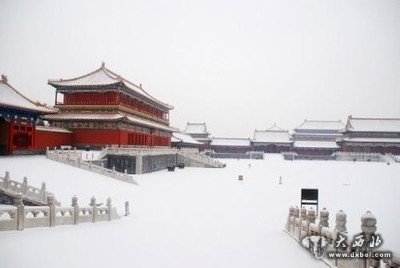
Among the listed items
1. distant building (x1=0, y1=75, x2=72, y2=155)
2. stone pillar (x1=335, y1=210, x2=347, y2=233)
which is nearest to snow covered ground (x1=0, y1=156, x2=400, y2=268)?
stone pillar (x1=335, y1=210, x2=347, y2=233)

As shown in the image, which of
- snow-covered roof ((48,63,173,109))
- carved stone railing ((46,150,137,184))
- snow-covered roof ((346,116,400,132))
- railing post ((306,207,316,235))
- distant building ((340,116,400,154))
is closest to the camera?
railing post ((306,207,316,235))

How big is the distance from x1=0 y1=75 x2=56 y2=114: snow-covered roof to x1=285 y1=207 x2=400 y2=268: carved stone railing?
25.0m

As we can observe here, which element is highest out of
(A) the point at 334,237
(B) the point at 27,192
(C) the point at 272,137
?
(C) the point at 272,137

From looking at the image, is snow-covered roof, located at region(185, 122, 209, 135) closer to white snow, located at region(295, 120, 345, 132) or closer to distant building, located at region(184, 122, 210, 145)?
distant building, located at region(184, 122, 210, 145)

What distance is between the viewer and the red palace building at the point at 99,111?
39844 mm

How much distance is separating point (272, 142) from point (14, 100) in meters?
71.4

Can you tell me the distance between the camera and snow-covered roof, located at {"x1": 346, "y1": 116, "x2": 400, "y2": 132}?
83.3 m

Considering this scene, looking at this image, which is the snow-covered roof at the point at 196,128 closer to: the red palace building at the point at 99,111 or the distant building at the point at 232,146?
the distant building at the point at 232,146

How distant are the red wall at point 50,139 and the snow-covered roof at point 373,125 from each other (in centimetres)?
6799

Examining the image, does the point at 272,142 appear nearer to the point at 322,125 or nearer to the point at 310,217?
the point at 322,125

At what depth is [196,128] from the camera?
333ft

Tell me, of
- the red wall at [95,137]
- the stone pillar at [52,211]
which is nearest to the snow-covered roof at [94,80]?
the red wall at [95,137]

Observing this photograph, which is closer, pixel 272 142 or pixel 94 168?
pixel 94 168

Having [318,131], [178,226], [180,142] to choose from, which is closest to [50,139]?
[178,226]
